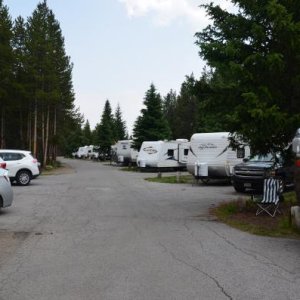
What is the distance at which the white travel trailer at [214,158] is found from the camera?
88.4 ft

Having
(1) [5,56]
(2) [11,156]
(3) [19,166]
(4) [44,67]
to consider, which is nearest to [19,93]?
(4) [44,67]

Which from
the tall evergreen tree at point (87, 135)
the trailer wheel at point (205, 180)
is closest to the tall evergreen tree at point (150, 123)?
the trailer wheel at point (205, 180)

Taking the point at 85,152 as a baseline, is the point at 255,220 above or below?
below

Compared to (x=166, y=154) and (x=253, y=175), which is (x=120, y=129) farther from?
(x=253, y=175)

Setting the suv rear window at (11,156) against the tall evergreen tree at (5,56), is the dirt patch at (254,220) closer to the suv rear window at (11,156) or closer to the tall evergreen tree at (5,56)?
the suv rear window at (11,156)

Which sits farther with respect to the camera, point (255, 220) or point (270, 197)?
point (270, 197)

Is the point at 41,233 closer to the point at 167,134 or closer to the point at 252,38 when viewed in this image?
the point at 252,38

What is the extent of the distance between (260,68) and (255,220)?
389cm

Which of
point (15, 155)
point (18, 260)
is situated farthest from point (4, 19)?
point (18, 260)

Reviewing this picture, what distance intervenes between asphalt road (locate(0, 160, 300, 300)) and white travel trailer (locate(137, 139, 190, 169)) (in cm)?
2665

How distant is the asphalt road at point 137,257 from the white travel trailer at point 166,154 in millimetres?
26647

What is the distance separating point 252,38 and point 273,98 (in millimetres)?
1996

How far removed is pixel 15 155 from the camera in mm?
26094

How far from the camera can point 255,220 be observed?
1300cm
